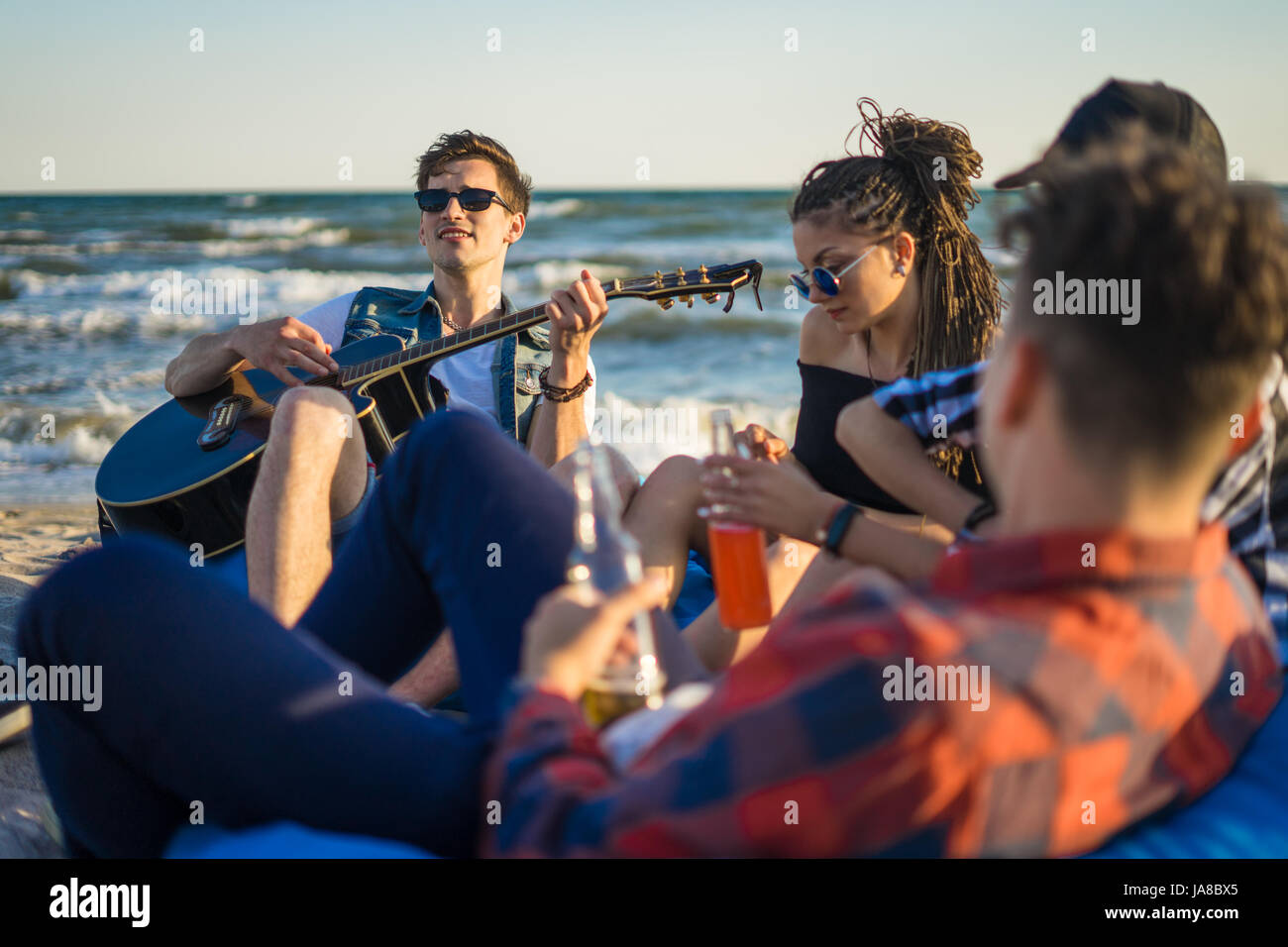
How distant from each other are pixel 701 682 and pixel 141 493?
2803 mm

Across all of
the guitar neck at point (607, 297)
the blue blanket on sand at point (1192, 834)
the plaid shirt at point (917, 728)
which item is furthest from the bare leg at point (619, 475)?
the plaid shirt at point (917, 728)

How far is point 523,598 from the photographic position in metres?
1.75

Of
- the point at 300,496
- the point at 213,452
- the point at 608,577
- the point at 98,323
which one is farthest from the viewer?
the point at 98,323

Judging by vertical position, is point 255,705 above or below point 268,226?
below

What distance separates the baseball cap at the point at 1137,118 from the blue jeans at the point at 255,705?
1.27 m

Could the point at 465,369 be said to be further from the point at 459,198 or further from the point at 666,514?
the point at 666,514

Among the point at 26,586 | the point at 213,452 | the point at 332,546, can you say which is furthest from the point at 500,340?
the point at 26,586

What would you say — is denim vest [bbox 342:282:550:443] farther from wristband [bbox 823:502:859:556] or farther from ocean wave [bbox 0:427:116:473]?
ocean wave [bbox 0:427:116:473]

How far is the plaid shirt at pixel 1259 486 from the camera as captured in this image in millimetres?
1836

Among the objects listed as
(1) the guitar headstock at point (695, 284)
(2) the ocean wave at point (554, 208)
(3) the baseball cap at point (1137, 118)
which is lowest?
(1) the guitar headstock at point (695, 284)

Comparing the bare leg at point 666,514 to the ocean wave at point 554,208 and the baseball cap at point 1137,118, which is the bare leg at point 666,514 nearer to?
the baseball cap at point 1137,118

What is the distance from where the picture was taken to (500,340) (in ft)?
14.0

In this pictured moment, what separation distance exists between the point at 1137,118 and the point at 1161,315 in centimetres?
125
